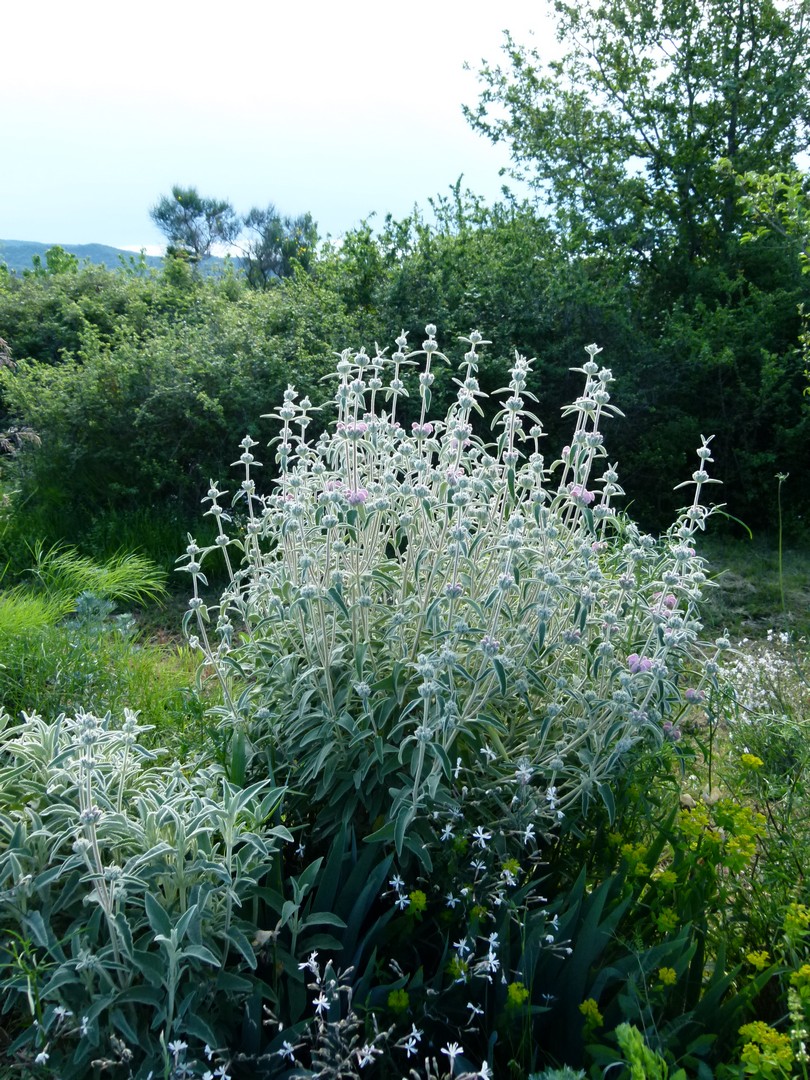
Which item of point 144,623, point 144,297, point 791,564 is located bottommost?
point 144,623

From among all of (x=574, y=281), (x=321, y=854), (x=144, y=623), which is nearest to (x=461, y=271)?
(x=574, y=281)

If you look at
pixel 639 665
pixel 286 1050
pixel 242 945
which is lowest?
pixel 286 1050

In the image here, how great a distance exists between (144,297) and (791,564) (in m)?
7.39

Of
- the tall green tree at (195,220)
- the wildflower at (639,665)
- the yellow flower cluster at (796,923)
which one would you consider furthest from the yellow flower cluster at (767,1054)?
the tall green tree at (195,220)

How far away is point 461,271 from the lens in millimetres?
7277

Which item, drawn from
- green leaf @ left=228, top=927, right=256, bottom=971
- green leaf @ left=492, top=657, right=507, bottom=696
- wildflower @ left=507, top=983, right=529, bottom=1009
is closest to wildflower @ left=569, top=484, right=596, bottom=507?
green leaf @ left=492, top=657, right=507, bottom=696

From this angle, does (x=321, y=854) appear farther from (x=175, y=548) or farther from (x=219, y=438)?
(x=219, y=438)

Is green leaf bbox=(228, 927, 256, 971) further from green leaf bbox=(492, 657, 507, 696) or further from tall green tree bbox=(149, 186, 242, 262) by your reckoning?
tall green tree bbox=(149, 186, 242, 262)

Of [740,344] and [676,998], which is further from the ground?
[740,344]

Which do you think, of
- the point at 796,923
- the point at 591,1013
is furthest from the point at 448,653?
the point at 796,923

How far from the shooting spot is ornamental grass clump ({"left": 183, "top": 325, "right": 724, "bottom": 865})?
240 cm

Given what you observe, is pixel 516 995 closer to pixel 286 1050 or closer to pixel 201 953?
pixel 286 1050

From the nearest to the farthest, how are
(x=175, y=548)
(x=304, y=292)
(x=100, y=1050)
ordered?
1. (x=100, y=1050)
2. (x=175, y=548)
3. (x=304, y=292)

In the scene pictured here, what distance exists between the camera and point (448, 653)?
7.25 ft
